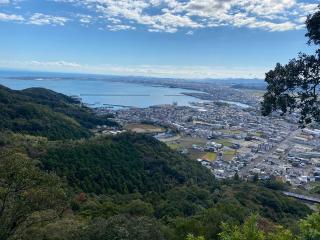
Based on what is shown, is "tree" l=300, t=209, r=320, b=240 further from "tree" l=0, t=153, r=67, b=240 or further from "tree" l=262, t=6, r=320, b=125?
"tree" l=0, t=153, r=67, b=240

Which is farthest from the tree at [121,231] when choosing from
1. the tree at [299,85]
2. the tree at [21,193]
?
the tree at [299,85]

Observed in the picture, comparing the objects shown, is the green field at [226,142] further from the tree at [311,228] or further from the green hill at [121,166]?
the tree at [311,228]

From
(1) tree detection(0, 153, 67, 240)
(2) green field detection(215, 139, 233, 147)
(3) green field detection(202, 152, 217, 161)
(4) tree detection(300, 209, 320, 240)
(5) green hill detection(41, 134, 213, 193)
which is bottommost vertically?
(2) green field detection(215, 139, 233, 147)

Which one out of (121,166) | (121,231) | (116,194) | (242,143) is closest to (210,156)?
(242,143)

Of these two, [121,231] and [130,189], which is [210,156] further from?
[121,231]

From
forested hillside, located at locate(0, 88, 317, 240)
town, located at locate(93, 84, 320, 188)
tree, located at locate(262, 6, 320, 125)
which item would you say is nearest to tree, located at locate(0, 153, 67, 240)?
forested hillside, located at locate(0, 88, 317, 240)
